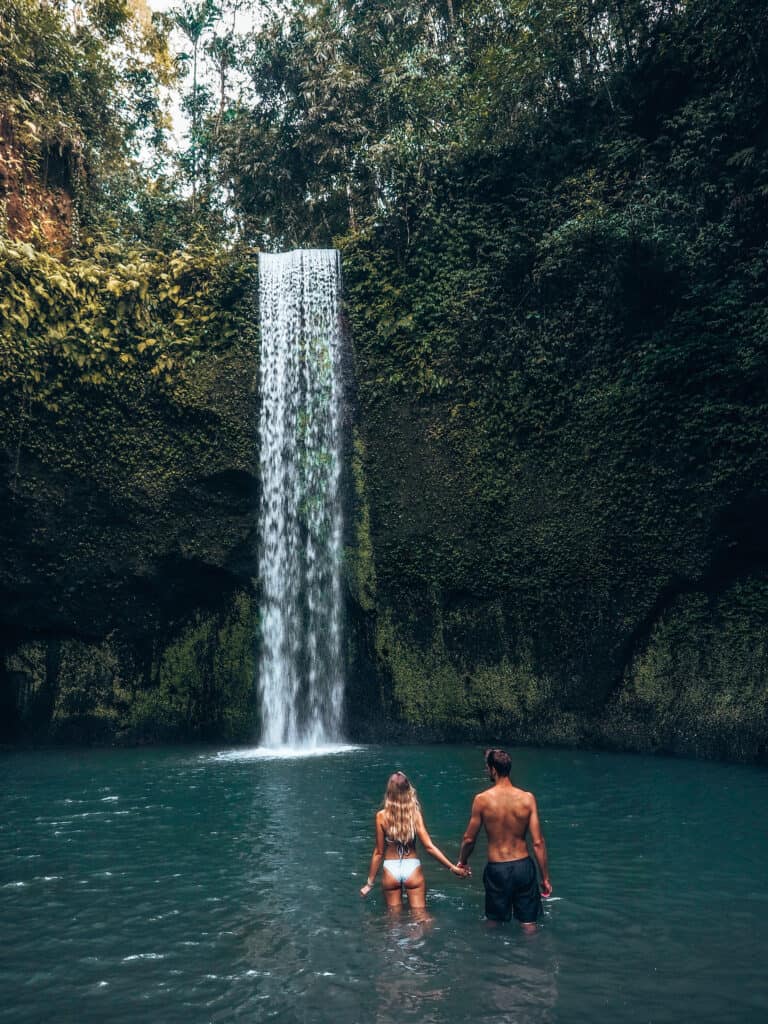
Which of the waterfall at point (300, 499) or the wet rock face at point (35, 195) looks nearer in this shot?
the waterfall at point (300, 499)

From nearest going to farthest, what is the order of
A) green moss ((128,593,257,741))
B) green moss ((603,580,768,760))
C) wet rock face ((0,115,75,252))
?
green moss ((603,580,768,760)) → green moss ((128,593,257,741)) → wet rock face ((0,115,75,252))

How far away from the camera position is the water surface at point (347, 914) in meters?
4.15

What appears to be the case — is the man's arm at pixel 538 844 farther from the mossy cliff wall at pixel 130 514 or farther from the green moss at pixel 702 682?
the mossy cliff wall at pixel 130 514

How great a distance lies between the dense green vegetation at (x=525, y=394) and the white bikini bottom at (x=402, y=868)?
8.14 m

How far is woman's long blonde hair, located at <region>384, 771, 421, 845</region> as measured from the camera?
526 cm

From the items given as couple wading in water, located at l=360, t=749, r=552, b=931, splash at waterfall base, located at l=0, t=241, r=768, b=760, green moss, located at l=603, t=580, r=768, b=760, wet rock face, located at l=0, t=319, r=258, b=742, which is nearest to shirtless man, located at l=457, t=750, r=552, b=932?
couple wading in water, located at l=360, t=749, r=552, b=931

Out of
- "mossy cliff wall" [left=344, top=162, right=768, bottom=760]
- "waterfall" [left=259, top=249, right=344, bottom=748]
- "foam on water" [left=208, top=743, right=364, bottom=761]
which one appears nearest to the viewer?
"mossy cliff wall" [left=344, top=162, right=768, bottom=760]

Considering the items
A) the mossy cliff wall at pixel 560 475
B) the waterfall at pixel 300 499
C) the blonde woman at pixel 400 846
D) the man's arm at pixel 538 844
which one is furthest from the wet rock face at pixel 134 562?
the man's arm at pixel 538 844

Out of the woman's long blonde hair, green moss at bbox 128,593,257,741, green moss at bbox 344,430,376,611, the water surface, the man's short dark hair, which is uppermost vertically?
green moss at bbox 344,430,376,611

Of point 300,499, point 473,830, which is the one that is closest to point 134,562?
point 300,499

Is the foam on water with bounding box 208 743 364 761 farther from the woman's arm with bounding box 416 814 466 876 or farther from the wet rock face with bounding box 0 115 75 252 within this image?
the wet rock face with bounding box 0 115 75 252

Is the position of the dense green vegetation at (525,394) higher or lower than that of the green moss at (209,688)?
higher

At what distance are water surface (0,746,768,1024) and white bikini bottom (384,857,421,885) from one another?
0.90 ft

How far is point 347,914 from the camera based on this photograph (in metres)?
5.48
